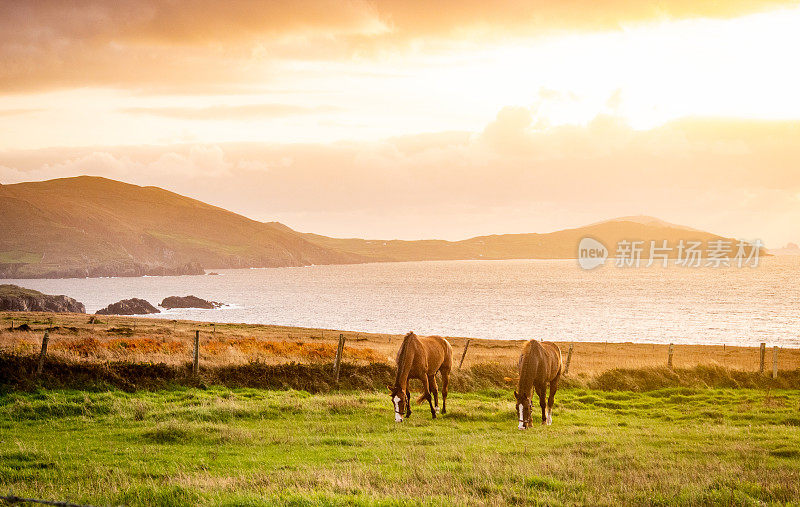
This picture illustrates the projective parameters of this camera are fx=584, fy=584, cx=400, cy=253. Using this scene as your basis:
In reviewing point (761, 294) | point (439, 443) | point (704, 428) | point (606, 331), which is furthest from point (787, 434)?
point (761, 294)

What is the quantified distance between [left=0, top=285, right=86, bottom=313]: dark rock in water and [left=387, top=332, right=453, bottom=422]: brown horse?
109m

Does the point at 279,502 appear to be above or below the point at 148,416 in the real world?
above

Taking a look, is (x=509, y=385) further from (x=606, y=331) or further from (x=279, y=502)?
(x=606, y=331)

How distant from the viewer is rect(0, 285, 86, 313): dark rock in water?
106 m

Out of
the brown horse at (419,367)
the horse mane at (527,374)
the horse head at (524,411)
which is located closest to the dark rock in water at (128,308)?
the brown horse at (419,367)

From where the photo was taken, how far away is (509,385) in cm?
2548

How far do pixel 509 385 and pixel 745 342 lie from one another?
199 feet

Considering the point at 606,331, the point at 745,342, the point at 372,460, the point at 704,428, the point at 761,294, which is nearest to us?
the point at 372,460

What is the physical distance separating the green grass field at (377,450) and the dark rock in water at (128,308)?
111m

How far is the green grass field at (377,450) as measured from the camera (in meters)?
9.65

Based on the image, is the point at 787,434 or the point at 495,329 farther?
the point at 495,329

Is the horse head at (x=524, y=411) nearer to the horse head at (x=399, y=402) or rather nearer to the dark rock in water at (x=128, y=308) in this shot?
the horse head at (x=399, y=402)

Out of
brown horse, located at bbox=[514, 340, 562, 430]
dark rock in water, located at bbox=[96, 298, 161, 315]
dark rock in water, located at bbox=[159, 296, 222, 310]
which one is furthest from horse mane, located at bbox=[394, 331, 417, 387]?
dark rock in water, located at bbox=[159, 296, 222, 310]

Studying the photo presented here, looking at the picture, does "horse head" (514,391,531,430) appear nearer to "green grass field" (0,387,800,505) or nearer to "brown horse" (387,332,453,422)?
"green grass field" (0,387,800,505)
